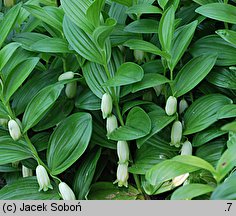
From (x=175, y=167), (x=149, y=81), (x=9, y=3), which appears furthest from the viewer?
(x=9, y=3)

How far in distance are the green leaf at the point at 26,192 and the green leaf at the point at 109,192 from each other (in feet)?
0.45

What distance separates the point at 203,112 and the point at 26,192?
597 mm

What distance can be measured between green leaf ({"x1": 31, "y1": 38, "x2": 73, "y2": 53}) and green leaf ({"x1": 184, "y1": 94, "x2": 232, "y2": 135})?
43cm

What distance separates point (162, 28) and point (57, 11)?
362 millimetres

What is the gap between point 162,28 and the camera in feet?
4.82

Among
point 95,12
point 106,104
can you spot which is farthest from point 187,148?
point 95,12

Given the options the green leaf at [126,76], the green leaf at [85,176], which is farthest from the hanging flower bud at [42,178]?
the green leaf at [126,76]

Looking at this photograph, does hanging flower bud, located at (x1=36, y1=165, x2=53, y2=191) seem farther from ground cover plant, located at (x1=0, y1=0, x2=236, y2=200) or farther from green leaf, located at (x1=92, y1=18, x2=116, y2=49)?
green leaf, located at (x1=92, y1=18, x2=116, y2=49)

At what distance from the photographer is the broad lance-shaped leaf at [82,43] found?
150 centimetres

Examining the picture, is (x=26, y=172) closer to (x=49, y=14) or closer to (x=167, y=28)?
(x=49, y=14)

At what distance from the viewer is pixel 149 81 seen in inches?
58.6

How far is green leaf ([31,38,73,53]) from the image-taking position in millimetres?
1534

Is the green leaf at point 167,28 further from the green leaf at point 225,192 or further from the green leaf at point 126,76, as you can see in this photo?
the green leaf at point 225,192

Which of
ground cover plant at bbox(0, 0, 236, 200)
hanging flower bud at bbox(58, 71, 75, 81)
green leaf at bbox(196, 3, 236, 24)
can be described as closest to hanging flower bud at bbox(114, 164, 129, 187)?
ground cover plant at bbox(0, 0, 236, 200)
